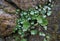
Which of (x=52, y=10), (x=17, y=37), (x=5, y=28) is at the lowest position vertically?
(x=17, y=37)

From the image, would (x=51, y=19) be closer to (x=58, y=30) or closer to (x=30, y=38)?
(x=58, y=30)

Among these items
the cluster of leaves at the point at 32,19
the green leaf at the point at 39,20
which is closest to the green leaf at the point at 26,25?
the cluster of leaves at the point at 32,19

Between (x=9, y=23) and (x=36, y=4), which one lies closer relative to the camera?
(x=9, y=23)

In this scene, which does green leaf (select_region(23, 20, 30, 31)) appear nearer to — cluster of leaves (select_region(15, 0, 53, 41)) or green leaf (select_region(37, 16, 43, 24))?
cluster of leaves (select_region(15, 0, 53, 41))

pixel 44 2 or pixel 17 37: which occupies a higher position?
pixel 44 2

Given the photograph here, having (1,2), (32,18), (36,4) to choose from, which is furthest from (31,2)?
(1,2)

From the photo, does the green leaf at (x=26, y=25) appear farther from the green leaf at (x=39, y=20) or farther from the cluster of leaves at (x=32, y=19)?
the green leaf at (x=39, y=20)

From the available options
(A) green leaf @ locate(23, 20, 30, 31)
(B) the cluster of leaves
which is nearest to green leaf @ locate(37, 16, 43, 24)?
(B) the cluster of leaves

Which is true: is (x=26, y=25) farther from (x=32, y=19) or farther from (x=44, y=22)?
(x=44, y=22)

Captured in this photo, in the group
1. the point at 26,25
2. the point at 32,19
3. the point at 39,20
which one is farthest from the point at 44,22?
the point at 26,25
